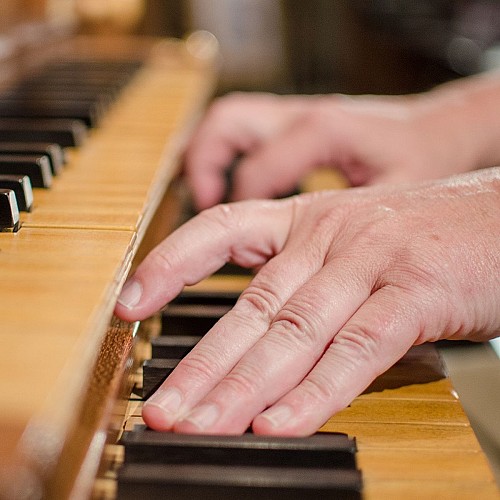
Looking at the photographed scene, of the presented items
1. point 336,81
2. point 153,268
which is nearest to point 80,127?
point 153,268

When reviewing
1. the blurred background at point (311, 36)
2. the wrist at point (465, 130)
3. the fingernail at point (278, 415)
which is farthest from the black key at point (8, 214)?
the blurred background at point (311, 36)

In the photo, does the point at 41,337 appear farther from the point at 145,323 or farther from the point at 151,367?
the point at 145,323

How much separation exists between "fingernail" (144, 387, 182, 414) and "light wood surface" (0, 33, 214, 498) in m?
0.04

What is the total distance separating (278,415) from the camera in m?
0.64

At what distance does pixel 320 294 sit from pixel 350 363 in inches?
3.5

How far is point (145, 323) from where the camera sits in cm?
94

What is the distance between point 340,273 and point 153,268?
0.23 m

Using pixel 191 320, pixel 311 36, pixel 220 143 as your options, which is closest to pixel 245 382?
pixel 191 320

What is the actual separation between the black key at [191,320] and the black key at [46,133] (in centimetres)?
44

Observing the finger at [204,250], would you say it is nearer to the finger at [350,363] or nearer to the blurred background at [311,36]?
the finger at [350,363]

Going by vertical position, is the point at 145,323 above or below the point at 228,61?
above

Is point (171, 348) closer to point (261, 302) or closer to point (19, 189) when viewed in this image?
point (261, 302)

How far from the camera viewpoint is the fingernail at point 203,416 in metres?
0.63

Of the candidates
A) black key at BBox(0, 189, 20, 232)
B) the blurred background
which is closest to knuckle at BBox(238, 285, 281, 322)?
black key at BBox(0, 189, 20, 232)
